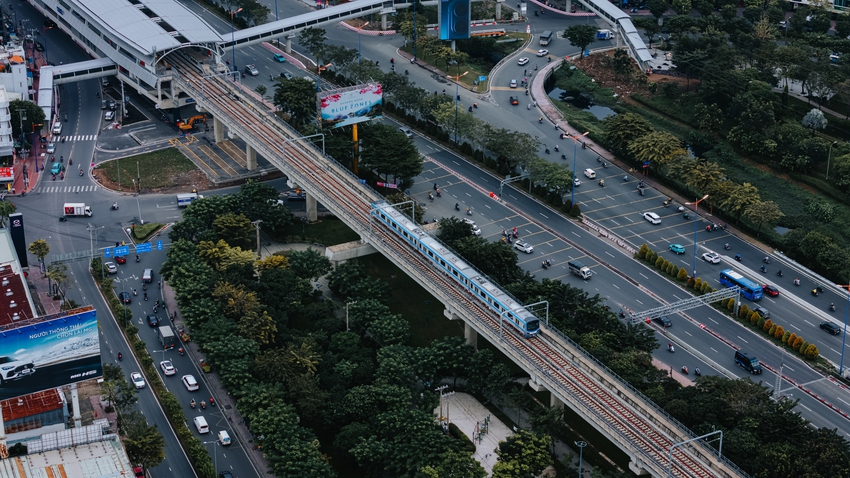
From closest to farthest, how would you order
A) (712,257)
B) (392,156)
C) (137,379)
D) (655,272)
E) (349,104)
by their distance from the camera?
(137,379) < (655,272) < (712,257) < (349,104) < (392,156)

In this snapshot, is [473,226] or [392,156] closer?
Answer: [473,226]

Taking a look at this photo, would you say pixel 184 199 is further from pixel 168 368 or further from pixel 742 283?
pixel 742 283

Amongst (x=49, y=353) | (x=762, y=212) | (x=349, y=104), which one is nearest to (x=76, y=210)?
(x=349, y=104)

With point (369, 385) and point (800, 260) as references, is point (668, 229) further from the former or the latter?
point (369, 385)

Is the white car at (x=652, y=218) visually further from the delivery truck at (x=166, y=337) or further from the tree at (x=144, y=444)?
the tree at (x=144, y=444)

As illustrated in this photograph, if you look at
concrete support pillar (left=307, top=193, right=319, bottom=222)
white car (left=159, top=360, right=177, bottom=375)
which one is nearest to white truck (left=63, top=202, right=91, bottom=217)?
concrete support pillar (left=307, top=193, right=319, bottom=222)

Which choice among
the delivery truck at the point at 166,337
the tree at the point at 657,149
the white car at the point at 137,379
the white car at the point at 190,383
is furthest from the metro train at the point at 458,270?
the tree at the point at 657,149
